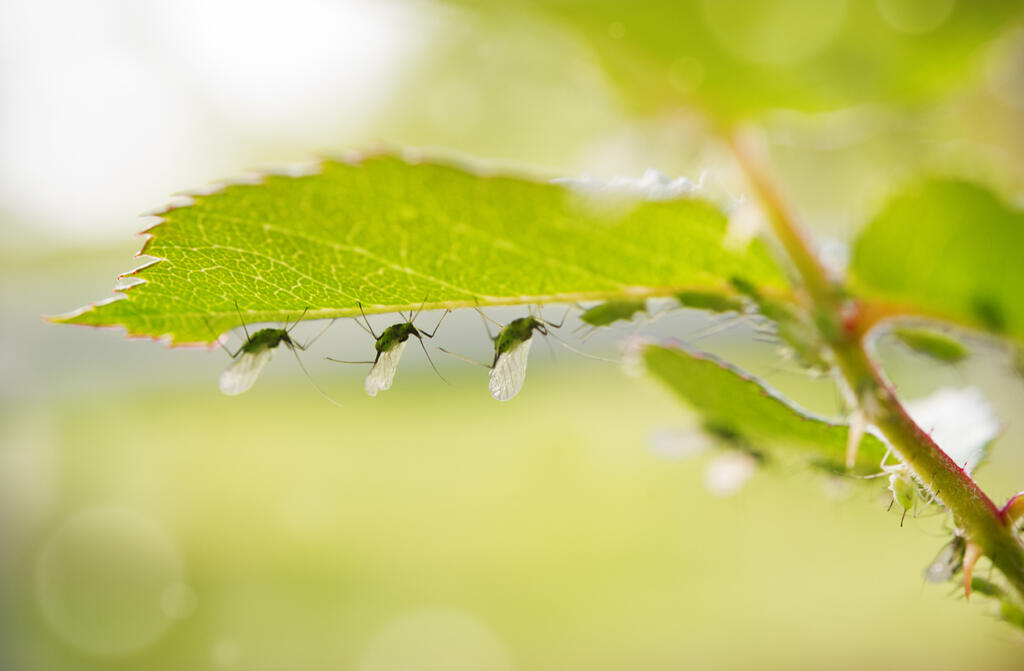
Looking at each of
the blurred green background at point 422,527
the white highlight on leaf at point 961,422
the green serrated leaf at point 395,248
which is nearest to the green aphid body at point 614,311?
the green serrated leaf at point 395,248

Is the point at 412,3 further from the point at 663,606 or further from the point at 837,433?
the point at 663,606

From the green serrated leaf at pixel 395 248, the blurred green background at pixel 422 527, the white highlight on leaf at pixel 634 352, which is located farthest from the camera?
the blurred green background at pixel 422 527

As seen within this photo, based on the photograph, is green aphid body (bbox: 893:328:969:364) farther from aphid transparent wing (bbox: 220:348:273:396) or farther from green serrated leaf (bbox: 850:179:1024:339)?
aphid transparent wing (bbox: 220:348:273:396)

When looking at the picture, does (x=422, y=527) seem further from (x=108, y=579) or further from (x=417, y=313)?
(x=417, y=313)

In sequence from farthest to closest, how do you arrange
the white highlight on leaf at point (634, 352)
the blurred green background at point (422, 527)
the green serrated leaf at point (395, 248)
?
the blurred green background at point (422, 527)
the white highlight on leaf at point (634, 352)
the green serrated leaf at point (395, 248)

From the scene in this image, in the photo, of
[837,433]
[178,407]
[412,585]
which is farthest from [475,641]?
[837,433]

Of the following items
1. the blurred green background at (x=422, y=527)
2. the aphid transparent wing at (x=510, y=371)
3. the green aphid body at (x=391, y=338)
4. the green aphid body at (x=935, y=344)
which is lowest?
the green aphid body at (x=935, y=344)

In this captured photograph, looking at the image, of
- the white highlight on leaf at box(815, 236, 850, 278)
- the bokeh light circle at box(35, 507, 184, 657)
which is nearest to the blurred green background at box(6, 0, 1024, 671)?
the bokeh light circle at box(35, 507, 184, 657)

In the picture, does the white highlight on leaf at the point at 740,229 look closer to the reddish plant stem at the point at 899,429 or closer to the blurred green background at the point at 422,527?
the reddish plant stem at the point at 899,429
